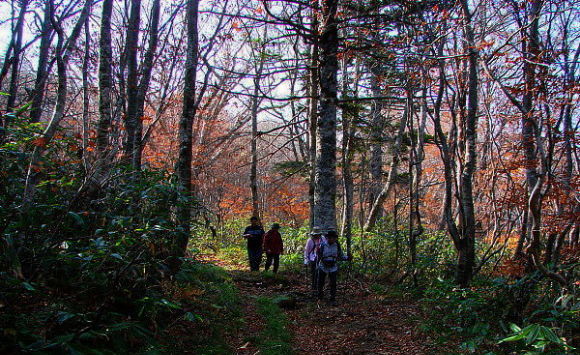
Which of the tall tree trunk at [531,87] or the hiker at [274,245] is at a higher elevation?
the tall tree trunk at [531,87]

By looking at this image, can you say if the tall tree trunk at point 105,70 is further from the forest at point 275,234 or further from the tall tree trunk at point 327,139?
the tall tree trunk at point 327,139

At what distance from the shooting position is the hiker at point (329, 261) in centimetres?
750

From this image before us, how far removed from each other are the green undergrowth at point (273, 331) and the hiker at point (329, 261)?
1087 mm

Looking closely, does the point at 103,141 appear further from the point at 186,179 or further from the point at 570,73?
the point at 570,73

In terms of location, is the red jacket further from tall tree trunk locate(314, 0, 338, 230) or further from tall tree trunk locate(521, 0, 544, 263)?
tall tree trunk locate(521, 0, 544, 263)

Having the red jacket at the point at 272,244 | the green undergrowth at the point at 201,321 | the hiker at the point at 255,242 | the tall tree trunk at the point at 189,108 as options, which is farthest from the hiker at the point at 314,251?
the tall tree trunk at the point at 189,108

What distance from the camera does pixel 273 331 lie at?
5820 mm

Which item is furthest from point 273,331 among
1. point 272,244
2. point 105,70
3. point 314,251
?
point 105,70

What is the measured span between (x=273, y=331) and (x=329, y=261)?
2118 millimetres

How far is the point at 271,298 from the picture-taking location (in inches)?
313

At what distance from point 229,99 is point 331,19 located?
432 inches

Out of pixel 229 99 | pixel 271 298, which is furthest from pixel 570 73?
pixel 229 99

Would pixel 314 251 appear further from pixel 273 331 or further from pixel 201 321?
pixel 201 321

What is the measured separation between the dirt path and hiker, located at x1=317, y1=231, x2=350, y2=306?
330 mm
